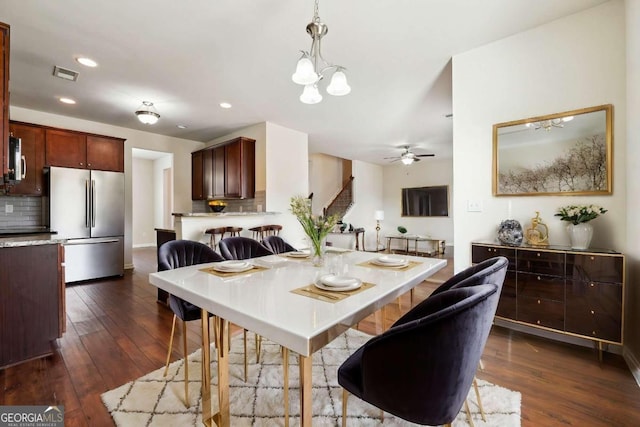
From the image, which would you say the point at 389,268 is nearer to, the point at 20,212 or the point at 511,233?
the point at 511,233

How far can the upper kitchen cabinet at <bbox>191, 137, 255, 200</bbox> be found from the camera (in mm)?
4863

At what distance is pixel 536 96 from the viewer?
241 cm

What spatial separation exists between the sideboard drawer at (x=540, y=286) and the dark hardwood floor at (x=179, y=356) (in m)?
0.44

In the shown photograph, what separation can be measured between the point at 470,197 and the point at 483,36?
1.49m

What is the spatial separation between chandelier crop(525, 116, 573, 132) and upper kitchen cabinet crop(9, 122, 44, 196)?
6.32 meters

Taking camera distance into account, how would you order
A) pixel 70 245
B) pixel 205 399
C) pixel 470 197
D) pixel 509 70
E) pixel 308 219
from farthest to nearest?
pixel 70 245 < pixel 470 197 < pixel 509 70 < pixel 308 219 < pixel 205 399

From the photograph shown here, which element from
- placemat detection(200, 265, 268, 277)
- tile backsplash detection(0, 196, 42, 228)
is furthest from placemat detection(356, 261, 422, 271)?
tile backsplash detection(0, 196, 42, 228)

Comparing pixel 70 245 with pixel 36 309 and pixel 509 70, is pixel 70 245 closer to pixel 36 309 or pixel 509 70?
pixel 36 309

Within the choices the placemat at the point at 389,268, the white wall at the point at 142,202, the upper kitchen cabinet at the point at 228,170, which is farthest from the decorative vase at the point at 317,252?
the white wall at the point at 142,202

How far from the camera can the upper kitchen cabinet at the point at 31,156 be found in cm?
394

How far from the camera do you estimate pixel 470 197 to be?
275 cm

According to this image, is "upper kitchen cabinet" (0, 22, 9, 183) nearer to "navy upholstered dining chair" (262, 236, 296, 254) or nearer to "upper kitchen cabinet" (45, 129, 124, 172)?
"navy upholstered dining chair" (262, 236, 296, 254)

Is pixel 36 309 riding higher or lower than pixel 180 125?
lower

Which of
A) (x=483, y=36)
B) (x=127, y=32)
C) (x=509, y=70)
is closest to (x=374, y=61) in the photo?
(x=483, y=36)
